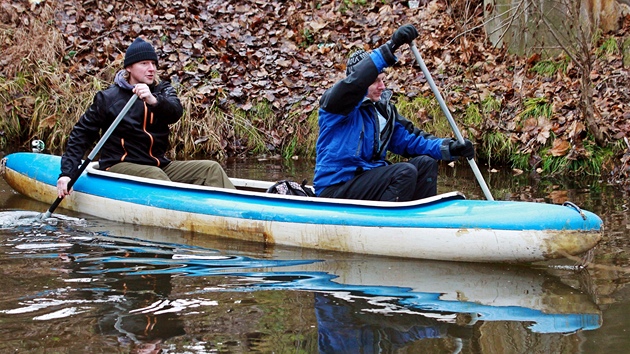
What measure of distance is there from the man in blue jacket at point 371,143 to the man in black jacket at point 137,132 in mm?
1590

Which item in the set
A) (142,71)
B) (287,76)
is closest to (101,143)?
(142,71)

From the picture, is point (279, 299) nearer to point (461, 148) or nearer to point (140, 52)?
point (461, 148)

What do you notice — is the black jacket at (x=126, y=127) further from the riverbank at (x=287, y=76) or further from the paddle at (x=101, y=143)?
→ the riverbank at (x=287, y=76)

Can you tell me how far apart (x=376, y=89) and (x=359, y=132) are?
319 mm

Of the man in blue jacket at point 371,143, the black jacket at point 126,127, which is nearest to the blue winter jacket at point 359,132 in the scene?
the man in blue jacket at point 371,143

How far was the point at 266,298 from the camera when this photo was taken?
16.2 feet

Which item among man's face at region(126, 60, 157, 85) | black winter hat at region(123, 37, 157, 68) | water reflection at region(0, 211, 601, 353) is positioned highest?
black winter hat at region(123, 37, 157, 68)

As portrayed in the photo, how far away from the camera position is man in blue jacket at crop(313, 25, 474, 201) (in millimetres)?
5648

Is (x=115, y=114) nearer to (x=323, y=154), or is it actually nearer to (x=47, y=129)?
(x=323, y=154)

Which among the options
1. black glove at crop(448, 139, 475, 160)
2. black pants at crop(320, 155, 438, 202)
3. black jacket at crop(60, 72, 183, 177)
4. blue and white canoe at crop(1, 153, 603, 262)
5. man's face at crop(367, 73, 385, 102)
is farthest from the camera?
black jacket at crop(60, 72, 183, 177)

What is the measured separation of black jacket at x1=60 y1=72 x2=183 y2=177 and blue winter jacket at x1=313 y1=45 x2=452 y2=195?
1.70m

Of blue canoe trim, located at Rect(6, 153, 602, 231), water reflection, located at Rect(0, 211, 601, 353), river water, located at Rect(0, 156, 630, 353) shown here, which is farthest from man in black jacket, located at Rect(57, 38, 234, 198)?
water reflection, located at Rect(0, 211, 601, 353)

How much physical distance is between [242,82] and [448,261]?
21.0 ft

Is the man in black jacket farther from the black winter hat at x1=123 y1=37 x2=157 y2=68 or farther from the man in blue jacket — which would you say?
the man in blue jacket
